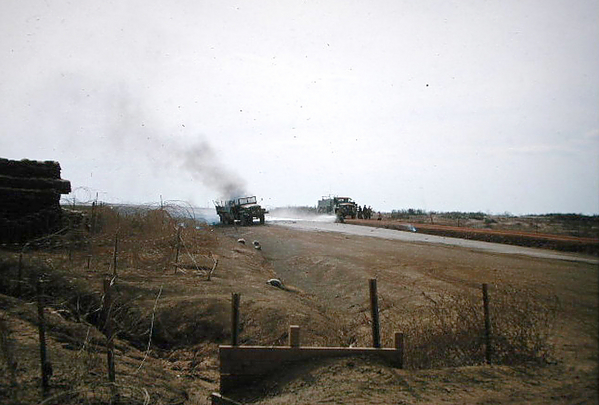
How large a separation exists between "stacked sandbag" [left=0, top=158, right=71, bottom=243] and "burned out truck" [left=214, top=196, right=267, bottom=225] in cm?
2957

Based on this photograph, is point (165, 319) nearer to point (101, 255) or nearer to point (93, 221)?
point (101, 255)

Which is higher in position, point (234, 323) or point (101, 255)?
point (101, 255)

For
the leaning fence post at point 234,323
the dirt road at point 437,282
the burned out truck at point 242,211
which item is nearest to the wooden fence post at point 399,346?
the dirt road at point 437,282

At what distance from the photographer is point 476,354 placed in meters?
8.43

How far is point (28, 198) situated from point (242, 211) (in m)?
31.1

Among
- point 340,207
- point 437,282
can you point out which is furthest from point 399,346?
point 340,207

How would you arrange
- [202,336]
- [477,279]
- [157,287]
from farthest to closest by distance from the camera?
1. [477,279]
2. [157,287]
3. [202,336]

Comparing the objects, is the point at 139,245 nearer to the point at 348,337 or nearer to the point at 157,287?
the point at 157,287

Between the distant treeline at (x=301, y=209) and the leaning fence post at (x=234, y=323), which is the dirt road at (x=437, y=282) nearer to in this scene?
the leaning fence post at (x=234, y=323)

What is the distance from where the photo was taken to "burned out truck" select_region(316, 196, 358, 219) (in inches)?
2349

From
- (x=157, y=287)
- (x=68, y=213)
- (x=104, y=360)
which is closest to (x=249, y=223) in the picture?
(x=68, y=213)

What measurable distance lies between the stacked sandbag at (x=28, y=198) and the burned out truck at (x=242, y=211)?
97.0 feet

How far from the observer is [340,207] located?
197ft

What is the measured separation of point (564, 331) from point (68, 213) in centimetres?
1656
